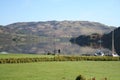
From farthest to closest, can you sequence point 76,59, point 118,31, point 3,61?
point 118,31
point 76,59
point 3,61

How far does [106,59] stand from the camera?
2340 inches

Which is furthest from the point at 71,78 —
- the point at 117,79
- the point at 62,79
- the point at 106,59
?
the point at 106,59

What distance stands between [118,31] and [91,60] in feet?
454

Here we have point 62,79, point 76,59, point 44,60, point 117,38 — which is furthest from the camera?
point 117,38

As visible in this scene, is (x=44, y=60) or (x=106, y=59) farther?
(x=106, y=59)

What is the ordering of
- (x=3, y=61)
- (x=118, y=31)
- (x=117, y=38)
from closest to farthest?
(x=3, y=61)
(x=117, y=38)
(x=118, y=31)

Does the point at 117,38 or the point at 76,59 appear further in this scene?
the point at 117,38

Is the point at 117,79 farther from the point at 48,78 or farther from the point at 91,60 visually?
the point at 91,60

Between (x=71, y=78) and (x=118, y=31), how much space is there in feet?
544

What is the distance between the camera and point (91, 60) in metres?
59.3

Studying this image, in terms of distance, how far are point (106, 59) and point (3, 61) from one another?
18.2 m

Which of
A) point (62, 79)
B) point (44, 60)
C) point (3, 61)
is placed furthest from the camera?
point (44, 60)

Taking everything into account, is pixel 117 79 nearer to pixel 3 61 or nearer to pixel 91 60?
pixel 3 61

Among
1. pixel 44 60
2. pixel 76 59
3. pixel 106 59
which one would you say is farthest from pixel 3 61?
pixel 106 59
